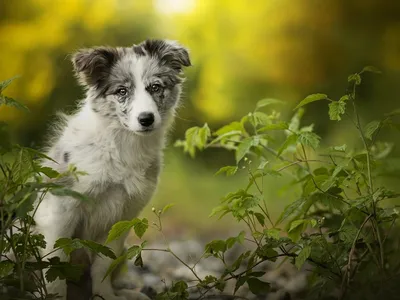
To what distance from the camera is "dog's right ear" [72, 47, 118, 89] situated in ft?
6.19

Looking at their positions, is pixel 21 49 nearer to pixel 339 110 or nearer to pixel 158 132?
pixel 158 132

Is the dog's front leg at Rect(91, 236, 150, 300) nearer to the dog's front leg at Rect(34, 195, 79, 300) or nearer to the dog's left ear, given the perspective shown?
the dog's front leg at Rect(34, 195, 79, 300)

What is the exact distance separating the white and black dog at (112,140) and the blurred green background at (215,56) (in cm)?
85

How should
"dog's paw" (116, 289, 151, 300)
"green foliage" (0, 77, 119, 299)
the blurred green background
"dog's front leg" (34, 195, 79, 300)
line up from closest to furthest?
"green foliage" (0, 77, 119, 299) → "dog's front leg" (34, 195, 79, 300) → "dog's paw" (116, 289, 151, 300) → the blurred green background

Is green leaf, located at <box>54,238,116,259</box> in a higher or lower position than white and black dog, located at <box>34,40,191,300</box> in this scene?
lower

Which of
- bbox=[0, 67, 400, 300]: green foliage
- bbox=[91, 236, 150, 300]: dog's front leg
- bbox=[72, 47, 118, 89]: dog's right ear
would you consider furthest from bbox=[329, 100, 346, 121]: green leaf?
bbox=[91, 236, 150, 300]: dog's front leg

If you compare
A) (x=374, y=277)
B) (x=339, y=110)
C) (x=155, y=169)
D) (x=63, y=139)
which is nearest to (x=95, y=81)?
(x=63, y=139)

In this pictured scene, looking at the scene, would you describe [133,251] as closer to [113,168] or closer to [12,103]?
[113,168]

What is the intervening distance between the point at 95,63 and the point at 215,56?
142cm

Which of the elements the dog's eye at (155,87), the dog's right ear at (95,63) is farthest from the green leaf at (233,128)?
the dog's right ear at (95,63)

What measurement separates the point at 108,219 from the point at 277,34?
5.31 ft

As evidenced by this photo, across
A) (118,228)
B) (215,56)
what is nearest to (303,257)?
Result: (118,228)

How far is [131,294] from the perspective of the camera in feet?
6.94

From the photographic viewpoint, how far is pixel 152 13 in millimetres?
3008
